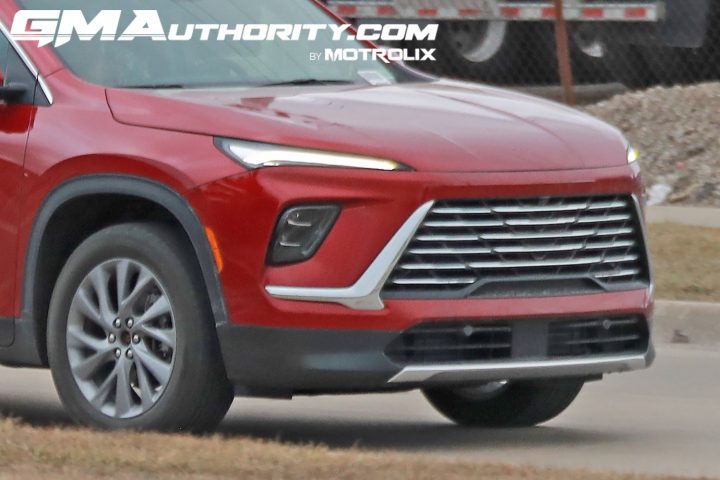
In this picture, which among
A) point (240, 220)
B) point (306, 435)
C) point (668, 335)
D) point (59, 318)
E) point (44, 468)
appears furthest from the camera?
point (668, 335)

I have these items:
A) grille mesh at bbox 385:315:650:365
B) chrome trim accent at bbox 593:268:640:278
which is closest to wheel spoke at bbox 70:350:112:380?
grille mesh at bbox 385:315:650:365

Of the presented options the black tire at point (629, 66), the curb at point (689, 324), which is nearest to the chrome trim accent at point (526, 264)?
the curb at point (689, 324)

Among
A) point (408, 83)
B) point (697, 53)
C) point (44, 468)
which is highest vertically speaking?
point (697, 53)

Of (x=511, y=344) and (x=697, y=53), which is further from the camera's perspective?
(x=697, y=53)

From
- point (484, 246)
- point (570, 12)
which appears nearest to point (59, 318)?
point (484, 246)

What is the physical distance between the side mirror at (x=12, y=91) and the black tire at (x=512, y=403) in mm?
1962

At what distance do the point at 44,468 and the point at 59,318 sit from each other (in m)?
1.10

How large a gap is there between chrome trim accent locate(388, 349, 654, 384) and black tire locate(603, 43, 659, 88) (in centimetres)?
1323

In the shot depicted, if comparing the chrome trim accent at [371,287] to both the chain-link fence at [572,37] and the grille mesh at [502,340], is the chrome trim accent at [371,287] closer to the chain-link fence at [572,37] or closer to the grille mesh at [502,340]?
the grille mesh at [502,340]

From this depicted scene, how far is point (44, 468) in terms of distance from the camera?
583 cm

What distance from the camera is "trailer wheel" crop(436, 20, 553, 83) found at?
2014 centimetres

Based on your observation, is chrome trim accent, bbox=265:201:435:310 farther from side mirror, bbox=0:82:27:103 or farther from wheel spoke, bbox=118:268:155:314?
side mirror, bbox=0:82:27:103

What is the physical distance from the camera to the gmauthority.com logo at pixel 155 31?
7.24 metres

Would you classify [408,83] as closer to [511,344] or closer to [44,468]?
[511,344]
